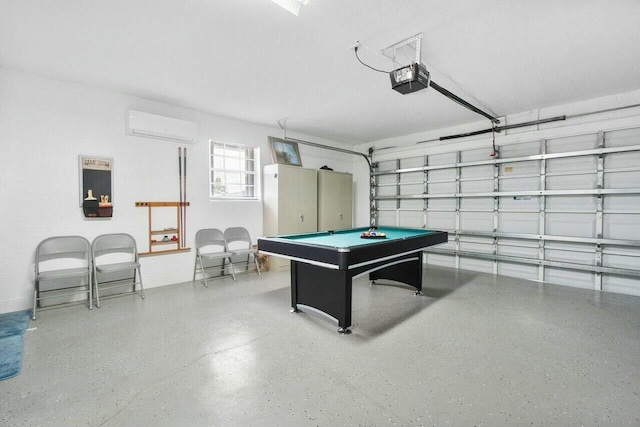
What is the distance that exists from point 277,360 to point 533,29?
376cm

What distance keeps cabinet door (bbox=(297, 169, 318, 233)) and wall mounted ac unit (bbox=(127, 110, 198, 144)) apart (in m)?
2.16

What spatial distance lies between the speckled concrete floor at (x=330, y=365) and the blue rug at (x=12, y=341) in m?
0.08

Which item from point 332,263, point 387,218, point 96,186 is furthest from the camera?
point 387,218

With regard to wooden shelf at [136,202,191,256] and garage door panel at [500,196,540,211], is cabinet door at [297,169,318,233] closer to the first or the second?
wooden shelf at [136,202,191,256]

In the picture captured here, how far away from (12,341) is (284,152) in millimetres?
4711

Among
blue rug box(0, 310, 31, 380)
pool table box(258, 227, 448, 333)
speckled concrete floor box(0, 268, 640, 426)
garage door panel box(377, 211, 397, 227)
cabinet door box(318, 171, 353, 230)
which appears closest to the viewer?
speckled concrete floor box(0, 268, 640, 426)

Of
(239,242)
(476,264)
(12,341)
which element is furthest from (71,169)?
(476,264)

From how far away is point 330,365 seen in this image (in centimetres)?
229

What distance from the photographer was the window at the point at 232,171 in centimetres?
520

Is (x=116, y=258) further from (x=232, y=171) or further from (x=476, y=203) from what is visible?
(x=476, y=203)

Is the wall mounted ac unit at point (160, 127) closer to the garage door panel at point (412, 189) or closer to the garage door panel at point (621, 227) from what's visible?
the garage door panel at point (412, 189)

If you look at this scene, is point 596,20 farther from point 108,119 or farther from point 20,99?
point 20,99

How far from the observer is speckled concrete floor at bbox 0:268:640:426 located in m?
1.76

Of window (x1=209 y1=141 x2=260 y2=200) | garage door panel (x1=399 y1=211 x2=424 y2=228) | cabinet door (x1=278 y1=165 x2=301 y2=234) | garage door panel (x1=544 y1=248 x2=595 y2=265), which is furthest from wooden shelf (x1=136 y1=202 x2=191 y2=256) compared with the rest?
garage door panel (x1=544 y1=248 x2=595 y2=265)
